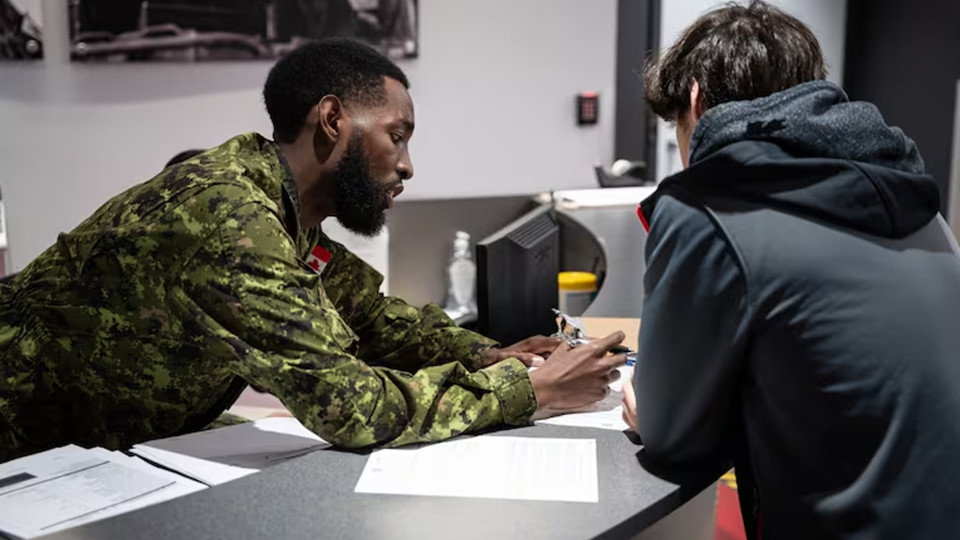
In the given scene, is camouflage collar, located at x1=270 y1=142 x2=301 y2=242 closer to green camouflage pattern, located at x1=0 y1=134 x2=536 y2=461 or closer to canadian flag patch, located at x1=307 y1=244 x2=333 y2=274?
green camouflage pattern, located at x1=0 y1=134 x2=536 y2=461

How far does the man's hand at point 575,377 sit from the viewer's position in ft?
4.23

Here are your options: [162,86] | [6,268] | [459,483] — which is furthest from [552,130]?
[459,483]

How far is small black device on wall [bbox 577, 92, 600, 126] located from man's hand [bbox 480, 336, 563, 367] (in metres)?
2.39

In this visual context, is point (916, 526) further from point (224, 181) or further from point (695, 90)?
point (224, 181)

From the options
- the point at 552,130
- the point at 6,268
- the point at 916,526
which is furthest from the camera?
the point at 552,130

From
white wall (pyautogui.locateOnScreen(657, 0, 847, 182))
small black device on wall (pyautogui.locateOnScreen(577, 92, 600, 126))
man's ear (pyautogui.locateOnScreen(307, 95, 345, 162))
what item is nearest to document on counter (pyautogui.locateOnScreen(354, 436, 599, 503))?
man's ear (pyautogui.locateOnScreen(307, 95, 345, 162))

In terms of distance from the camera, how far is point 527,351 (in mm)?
1687

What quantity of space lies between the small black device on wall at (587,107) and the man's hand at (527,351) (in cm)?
239

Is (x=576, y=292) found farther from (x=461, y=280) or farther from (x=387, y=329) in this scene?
(x=387, y=329)

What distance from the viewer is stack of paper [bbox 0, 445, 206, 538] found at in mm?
980

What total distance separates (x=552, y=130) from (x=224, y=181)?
2776 millimetres

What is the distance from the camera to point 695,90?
1146 mm

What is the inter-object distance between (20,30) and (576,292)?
1.99 meters

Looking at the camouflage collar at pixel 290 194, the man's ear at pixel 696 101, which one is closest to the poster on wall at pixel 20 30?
the camouflage collar at pixel 290 194
